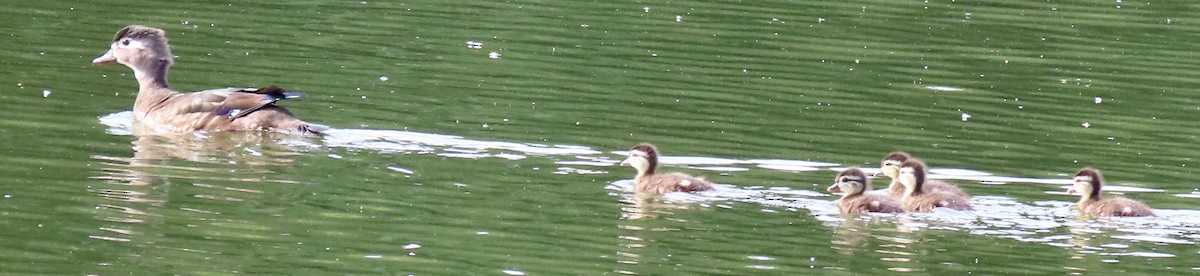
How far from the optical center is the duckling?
547 inches

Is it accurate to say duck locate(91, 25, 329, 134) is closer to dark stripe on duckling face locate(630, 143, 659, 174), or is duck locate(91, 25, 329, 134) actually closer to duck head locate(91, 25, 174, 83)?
duck head locate(91, 25, 174, 83)

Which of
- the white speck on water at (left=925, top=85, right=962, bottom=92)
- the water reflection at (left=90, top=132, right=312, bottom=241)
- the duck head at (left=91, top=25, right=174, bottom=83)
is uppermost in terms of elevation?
the duck head at (left=91, top=25, right=174, bottom=83)

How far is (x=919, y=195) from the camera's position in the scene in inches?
568

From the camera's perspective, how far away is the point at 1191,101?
20.4 metres

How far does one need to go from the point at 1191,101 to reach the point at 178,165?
10.1 m

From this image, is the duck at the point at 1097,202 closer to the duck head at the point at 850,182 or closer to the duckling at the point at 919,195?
the duckling at the point at 919,195

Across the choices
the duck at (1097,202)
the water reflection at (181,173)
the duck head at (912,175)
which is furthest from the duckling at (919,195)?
the water reflection at (181,173)

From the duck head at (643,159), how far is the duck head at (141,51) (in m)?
4.84

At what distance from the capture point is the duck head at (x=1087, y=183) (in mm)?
14281

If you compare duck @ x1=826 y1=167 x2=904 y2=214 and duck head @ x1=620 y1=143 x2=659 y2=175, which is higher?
duck head @ x1=620 y1=143 x2=659 y2=175

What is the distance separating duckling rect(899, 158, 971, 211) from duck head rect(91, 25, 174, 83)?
21.4 feet

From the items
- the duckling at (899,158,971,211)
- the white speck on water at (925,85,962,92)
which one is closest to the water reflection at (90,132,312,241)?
the duckling at (899,158,971,211)

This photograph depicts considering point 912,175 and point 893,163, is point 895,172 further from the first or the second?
point 912,175

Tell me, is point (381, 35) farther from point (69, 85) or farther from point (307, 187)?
point (307, 187)
